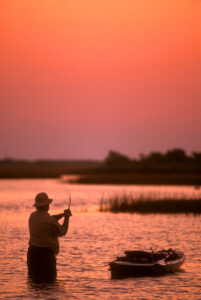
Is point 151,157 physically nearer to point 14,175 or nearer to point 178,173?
point 14,175

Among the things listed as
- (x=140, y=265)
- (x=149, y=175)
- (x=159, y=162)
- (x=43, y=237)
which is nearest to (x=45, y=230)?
(x=43, y=237)

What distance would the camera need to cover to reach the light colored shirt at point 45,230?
43.8ft

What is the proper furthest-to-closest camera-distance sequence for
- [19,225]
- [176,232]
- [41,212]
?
[19,225]
[176,232]
[41,212]

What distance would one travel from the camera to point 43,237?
13555 mm

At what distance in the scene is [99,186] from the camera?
76.6 meters

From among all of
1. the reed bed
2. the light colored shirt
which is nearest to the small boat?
the light colored shirt

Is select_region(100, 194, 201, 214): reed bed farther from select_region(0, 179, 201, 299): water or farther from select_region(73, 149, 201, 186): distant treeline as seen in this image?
select_region(73, 149, 201, 186): distant treeline

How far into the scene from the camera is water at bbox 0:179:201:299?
14.8 meters

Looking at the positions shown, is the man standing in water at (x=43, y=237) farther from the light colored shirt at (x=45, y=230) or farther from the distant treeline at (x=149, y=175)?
the distant treeline at (x=149, y=175)

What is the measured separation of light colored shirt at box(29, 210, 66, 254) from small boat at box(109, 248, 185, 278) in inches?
101

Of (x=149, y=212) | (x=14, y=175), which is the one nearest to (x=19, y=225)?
(x=149, y=212)

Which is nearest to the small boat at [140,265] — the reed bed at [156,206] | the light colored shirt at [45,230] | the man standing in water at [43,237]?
the man standing in water at [43,237]

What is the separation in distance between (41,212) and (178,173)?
65568mm

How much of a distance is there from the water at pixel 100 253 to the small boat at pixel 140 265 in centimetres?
16
